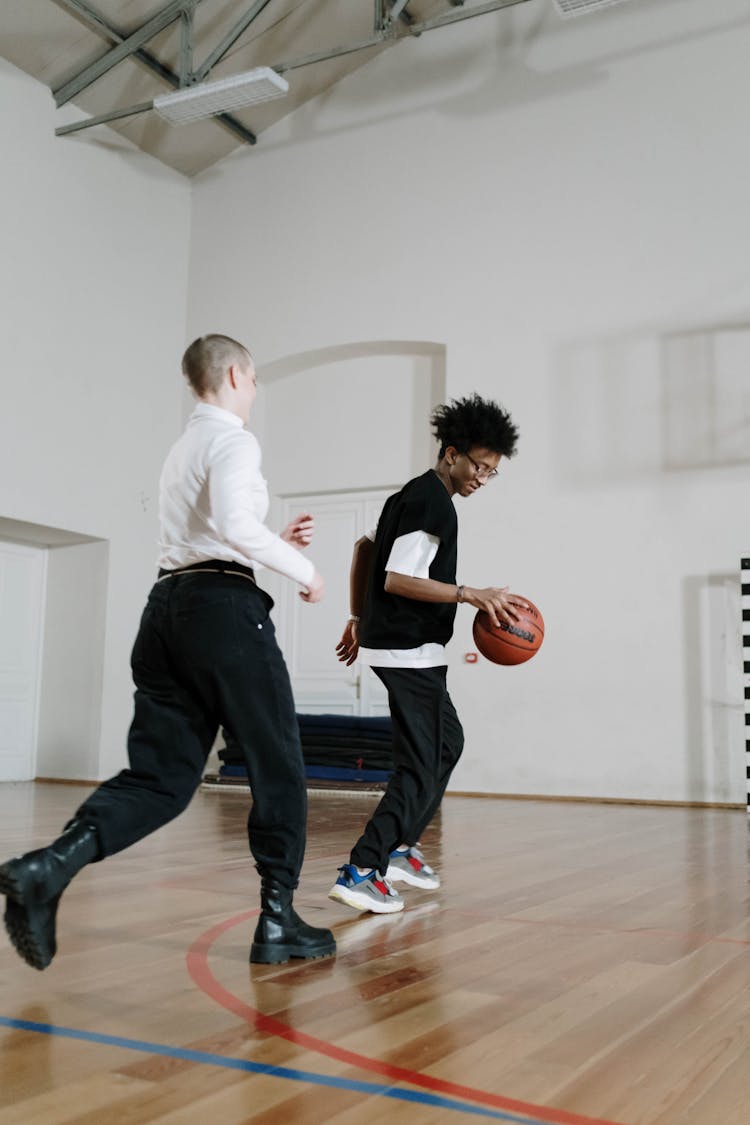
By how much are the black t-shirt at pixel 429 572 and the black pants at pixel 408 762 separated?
97mm

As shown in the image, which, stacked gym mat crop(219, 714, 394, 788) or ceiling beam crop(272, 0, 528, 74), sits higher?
ceiling beam crop(272, 0, 528, 74)

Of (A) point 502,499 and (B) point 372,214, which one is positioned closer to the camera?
(A) point 502,499

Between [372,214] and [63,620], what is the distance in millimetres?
4315

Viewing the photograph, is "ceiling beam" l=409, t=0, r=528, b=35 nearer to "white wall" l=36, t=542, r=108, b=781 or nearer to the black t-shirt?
"white wall" l=36, t=542, r=108, b=781

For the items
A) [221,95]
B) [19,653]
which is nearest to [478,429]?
[221,95]

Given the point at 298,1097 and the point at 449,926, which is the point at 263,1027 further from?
the point at 449,926

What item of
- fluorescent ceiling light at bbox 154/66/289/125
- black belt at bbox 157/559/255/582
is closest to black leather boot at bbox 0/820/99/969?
black belt at bbox 157/559/255/582

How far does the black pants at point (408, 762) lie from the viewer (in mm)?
→ 2869

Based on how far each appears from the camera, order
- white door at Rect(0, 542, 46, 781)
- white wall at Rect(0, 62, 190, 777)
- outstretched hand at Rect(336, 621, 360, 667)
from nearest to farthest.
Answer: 1. outstretched hand at Rect(336, 621, 360, 667)
2. white wall at Rect(0, 62, 190, 777)
3. white door at Rect(0, 542, 46, 781)

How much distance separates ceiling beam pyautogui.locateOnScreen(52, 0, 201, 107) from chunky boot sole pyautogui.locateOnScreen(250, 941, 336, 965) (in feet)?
25.0

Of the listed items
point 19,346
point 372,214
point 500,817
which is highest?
point 372,214

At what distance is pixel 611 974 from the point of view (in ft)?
7.34

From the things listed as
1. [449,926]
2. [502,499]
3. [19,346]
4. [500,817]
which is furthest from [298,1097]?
[19,346]

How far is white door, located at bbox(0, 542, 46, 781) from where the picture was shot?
28.8 ft
